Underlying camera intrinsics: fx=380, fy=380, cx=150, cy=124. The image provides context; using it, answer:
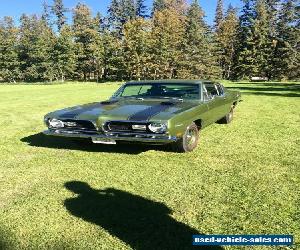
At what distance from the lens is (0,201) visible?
4.96 m

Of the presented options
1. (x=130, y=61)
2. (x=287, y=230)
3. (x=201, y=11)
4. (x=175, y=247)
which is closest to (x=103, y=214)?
(x=175, y=247)

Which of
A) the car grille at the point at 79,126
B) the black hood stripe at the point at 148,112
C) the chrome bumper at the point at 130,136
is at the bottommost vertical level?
the chrome bumper at the point at 130,136

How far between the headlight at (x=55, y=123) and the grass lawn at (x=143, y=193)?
545 millimetres

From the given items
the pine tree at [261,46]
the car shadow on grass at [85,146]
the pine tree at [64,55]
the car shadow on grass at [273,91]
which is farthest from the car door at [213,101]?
the pine tree at [64,55]

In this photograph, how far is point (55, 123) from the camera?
292 inches

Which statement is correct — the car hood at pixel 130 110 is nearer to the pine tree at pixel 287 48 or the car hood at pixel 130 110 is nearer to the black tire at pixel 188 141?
the black tire at pixel 188 141

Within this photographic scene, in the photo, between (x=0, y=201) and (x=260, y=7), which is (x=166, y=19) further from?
(x=0, y=201)

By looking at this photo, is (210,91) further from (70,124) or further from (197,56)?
(197,56)

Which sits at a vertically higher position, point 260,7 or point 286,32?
point 260,7

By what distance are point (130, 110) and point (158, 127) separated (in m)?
0.92

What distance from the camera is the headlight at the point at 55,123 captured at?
736 cm

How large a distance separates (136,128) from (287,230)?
10.8ft

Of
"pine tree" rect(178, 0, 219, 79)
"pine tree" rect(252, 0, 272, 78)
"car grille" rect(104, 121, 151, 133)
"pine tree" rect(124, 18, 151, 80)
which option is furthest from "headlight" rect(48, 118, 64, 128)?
"pine tree" rect(252, 0, 272, 78)

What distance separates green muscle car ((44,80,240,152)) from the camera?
6620 mm
